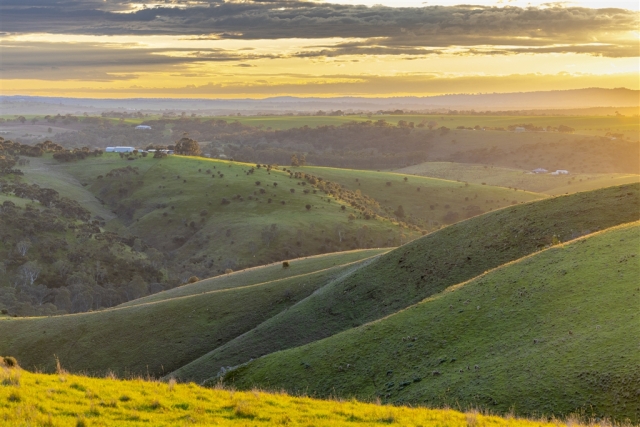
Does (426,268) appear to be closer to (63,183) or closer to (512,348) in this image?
(512,348)

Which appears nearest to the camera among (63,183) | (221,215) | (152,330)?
(152,330)

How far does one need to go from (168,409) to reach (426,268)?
28.9m

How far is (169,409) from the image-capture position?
16.7 m

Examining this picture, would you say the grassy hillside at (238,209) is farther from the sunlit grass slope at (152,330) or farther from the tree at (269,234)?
the sunlit grass slope at (152,330)

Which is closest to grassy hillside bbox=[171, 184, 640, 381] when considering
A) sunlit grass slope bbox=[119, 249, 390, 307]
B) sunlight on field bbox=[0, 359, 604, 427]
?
sunlit grass slope bbox=[119, 249, 390, 307]

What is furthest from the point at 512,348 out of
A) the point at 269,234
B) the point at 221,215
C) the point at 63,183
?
the point at 63,183

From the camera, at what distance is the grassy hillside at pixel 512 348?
70.9ft

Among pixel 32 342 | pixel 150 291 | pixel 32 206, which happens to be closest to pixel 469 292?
pixel 32 342

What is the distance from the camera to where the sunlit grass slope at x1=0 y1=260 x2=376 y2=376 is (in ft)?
148

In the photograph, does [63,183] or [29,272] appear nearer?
[29,272]

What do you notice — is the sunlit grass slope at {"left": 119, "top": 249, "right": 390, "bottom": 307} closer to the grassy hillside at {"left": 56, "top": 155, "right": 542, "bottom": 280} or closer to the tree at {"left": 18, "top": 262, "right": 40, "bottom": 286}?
Result: the grassy hillside at {"left": 56, "top": 155, "right": 542, "bottom": 280}

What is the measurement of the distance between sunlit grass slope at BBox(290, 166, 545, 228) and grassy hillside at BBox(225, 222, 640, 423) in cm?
12976

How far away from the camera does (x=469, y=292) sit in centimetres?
3241

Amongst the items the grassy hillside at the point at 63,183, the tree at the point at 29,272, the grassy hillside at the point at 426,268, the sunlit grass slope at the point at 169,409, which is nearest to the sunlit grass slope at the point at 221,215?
the grassy hillside at the point at 63,183
